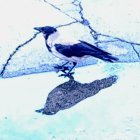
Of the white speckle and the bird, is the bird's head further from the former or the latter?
the white speckle

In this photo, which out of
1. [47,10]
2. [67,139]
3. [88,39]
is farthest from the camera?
[47,10]

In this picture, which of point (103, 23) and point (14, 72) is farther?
point (103, 23)

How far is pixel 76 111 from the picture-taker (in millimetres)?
1387

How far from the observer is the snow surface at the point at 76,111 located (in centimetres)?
130

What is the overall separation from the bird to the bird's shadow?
63mm

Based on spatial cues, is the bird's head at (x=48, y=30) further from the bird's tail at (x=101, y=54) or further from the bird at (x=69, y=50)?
the bird's tail at (x=101, y=54)

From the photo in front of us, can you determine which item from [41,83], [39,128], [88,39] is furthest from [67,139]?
[88,39]

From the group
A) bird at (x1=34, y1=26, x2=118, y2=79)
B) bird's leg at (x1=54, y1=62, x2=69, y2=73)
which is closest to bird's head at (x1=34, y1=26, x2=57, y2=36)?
bird at (x1=34, y1=26, x2=118, y2=79)

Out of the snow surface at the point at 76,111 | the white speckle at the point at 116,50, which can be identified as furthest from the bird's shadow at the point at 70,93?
the white speckle at the point at 116,50

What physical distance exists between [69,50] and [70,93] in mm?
155

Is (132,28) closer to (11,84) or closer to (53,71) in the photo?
(53,71)

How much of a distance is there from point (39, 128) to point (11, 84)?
26cm

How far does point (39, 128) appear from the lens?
1320 mm

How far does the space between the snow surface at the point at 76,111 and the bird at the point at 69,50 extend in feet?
0.14
